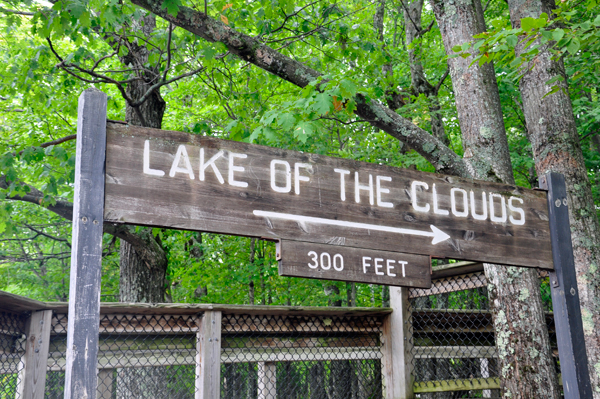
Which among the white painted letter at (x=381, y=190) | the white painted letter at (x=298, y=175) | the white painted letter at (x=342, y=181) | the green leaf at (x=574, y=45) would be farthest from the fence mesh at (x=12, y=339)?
the green leaf at (x=574, y=45)

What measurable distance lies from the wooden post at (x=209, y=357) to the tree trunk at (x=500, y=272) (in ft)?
7.85

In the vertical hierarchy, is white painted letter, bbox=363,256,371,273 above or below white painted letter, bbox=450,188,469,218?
below

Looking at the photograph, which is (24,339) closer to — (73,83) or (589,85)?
(73,83)

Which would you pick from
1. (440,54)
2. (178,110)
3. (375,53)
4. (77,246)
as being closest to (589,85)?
(440,54)

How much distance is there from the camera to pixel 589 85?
10.2 metres

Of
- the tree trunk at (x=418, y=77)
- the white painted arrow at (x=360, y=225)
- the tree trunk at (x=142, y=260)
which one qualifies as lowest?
the white painted arrow at (x=360, y=225)

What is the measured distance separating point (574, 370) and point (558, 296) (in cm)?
37

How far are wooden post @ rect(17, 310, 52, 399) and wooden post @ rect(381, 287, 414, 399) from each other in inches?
104

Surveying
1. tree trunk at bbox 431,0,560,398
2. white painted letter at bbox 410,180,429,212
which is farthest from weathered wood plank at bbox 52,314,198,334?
tree trunk at bbox 431,0,560,398

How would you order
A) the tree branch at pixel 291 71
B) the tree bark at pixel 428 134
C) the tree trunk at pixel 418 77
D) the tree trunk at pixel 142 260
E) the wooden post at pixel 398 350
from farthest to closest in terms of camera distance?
the tree trunk at pixel 418 77
the tree trunk at pixel 142 260
the tree branch at pixel 291 71
the tree bark at pixel 428 134
the wooden post at pixel 398 350

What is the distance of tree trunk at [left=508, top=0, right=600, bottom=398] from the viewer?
469 cm

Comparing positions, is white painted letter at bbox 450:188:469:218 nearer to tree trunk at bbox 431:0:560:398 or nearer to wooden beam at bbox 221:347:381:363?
tree trunk at bbox 431:0:560:398

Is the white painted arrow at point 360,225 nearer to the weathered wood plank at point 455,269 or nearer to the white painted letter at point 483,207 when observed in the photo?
the white painted letter at point 483,207

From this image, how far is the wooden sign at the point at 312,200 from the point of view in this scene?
2156 millimetres
